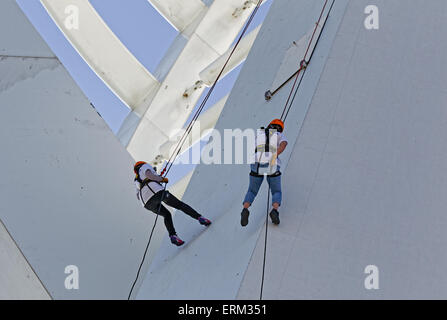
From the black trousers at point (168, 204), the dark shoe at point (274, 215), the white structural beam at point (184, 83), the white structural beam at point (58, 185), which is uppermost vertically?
the dark shoe at point (274, 215)

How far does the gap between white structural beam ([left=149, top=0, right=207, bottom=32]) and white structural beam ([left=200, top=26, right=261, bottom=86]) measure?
2.35 m

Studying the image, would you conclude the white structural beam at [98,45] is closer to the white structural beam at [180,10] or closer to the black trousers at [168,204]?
the white structural beam at [180,10]

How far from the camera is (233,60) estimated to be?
Answer: 17188 mm

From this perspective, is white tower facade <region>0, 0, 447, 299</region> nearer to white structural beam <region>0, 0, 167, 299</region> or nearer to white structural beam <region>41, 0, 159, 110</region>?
white structural beam <region>0, 0, 167, 299</region>

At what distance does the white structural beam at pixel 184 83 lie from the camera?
1936 cm

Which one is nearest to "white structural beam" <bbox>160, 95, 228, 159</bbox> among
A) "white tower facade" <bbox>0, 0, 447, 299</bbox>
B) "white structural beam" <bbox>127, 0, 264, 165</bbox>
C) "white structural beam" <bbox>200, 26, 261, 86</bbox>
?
"white structural beam" <bbox>127, 0, 264, 165</bbox>

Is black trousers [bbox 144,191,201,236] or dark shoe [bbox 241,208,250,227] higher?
dark shoe [bbox 241,208,250,227]

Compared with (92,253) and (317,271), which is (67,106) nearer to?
(92,253)

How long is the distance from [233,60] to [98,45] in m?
3.68

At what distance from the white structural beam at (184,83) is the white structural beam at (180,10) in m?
0.26

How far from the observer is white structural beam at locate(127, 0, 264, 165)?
19359mm

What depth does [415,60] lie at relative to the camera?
8961 millimetres

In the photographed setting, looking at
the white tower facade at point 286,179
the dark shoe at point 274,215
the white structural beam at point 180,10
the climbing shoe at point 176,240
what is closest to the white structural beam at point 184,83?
the white structural beam at point 180,10
